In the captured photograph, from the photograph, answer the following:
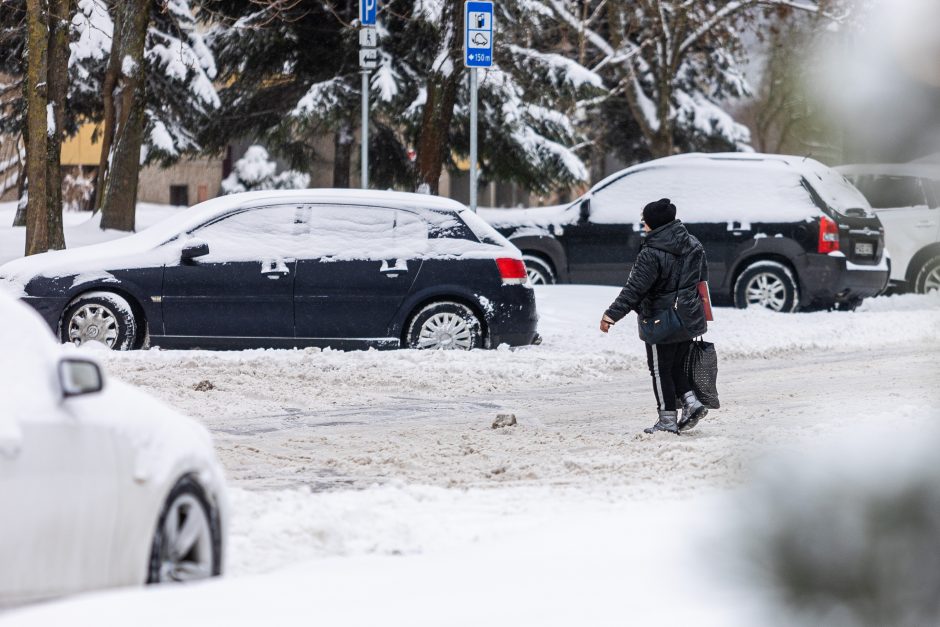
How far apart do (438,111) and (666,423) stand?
12.9 m

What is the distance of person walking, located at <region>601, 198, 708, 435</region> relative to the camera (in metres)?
9.09

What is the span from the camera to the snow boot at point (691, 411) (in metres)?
9.09

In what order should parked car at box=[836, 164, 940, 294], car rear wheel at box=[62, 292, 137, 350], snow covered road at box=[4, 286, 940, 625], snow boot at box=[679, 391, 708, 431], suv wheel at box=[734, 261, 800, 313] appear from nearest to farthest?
snow covered road at box=[4, 286, 940, 625] < snow boot at box=[679, 391, 708, 431] < car rear wheel at box=[62, 292, 137, 350] < suv wheel at box=[734, 261, 800, 313] < parked car at box=[836, 164, 940, 294]

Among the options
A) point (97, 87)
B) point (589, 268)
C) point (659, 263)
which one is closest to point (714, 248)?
point (589, 268)

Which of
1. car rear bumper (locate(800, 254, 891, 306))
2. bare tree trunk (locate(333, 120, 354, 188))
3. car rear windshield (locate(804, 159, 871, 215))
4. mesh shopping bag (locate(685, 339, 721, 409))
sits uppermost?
bare tree trunk (locate(333, 120, 354, 188))

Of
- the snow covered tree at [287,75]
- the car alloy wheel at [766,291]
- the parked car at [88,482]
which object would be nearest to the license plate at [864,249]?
the car alloy wheel at [766,291]

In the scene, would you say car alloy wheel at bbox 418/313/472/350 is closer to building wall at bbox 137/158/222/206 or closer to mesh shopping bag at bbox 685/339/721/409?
mesh shopping bag at bbox 685/339/721/409

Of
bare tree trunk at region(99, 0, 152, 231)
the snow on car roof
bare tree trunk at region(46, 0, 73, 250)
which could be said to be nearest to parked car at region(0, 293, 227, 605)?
the snow on car roof

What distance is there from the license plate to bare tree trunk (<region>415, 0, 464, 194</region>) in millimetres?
6818

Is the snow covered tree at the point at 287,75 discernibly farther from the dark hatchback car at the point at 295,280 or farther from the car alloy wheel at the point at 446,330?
the car alloy wheel at the point at 446,330

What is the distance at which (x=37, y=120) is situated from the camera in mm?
16438

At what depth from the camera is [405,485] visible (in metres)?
7.11

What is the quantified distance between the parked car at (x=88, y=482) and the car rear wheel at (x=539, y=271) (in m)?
13.2

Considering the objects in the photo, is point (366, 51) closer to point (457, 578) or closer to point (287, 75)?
point (287, 75)
